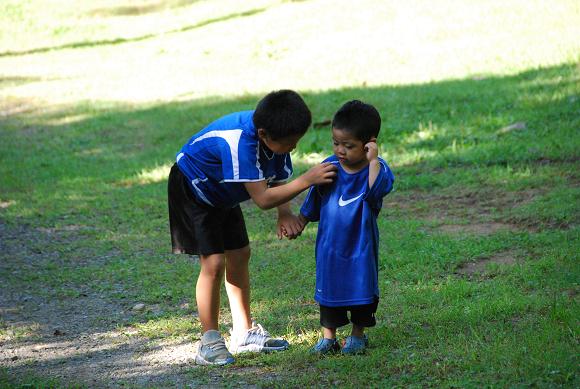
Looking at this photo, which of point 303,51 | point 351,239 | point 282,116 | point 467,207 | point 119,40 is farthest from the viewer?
point 119,40

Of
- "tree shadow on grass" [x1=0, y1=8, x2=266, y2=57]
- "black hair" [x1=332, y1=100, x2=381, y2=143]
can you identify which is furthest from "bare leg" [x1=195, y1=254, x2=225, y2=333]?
"tree shadow on grass" [x1=0, y1=8, x2=266, y2=57]

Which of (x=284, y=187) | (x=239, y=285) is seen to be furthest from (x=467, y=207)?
(x=284, y=187)

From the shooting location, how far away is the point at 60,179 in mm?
10250

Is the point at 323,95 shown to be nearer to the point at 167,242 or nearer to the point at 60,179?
the point at 60,179

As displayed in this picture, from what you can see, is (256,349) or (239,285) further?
(239,285)

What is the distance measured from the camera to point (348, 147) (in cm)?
445

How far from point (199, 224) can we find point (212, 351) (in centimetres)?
65

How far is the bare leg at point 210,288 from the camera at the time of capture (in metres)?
4.75

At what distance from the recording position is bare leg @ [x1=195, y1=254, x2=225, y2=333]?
4746mm

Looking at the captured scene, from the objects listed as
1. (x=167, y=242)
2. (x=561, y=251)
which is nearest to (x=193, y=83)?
(x=167, y=242)

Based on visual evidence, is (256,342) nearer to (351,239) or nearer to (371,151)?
(351,239)

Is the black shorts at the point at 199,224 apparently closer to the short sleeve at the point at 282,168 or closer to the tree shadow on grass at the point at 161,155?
the short sleeve at the point at 282,168

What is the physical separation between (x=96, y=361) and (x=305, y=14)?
1373cm

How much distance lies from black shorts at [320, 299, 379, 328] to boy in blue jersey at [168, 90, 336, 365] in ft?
1.32
